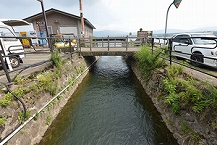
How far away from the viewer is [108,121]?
159 inches

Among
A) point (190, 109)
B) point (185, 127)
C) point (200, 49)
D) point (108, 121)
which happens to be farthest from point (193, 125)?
point (200, 49)

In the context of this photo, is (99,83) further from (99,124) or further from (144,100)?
(99,124)

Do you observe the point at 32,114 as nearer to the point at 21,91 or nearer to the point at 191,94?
the point at 21,91

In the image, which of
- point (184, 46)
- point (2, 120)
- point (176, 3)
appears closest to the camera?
point (2, 120)

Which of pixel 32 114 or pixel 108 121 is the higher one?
pixel 32 114

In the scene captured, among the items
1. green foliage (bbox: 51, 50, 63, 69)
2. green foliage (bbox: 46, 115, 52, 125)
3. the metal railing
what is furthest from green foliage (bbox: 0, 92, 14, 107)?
the metal railing

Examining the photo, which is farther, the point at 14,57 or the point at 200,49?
the point at 200,49

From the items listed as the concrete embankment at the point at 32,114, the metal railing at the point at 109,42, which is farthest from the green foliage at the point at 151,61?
the concrete embankment at the point at 32,114

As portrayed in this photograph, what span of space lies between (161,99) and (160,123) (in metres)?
0.95

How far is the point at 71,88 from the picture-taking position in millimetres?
6055

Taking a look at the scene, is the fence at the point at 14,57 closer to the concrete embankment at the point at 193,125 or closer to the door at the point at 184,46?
the concrete embankment at the point at 193,125

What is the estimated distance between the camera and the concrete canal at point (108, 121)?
3.30 metres

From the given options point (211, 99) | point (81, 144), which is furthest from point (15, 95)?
point (211, 99)

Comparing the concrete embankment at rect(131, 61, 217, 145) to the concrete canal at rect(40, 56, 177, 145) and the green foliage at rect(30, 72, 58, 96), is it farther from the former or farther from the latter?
the green foliage at rect(30, 72, 58, 96)
